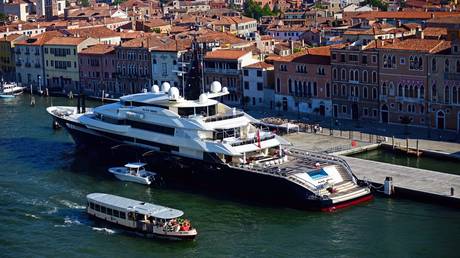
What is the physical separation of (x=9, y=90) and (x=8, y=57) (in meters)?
10.0

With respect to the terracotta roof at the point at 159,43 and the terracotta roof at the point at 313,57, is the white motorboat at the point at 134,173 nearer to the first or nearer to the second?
the terracotta roof at the point at 313,57

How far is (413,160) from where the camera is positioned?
139 feet

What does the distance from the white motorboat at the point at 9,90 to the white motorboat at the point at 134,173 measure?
106 feet

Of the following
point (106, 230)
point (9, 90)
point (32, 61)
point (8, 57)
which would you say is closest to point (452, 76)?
point (106, 230)

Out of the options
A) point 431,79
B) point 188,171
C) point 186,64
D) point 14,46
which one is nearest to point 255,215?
point 188,171

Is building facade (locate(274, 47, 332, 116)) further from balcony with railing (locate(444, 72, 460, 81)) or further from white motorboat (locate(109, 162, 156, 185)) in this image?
white motorboat (locate(109, 162, 156, 185))

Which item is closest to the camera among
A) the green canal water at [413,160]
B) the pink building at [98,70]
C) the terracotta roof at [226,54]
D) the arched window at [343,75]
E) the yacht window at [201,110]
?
the green canal water at [413,160]

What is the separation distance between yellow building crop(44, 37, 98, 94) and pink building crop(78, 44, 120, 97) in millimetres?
767

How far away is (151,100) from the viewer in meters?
43.1

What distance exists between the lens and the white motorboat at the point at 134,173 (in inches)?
1578

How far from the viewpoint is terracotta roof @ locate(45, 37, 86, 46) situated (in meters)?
73.8

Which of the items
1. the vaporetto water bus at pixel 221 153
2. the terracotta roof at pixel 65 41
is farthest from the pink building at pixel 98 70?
the vaporetto water bus at pixel 221 153

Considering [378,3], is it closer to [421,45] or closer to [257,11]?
[257,11]

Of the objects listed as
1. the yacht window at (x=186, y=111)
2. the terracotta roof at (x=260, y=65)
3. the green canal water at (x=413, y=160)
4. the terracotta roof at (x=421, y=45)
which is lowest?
the green canal water at (x=413, y=160)
